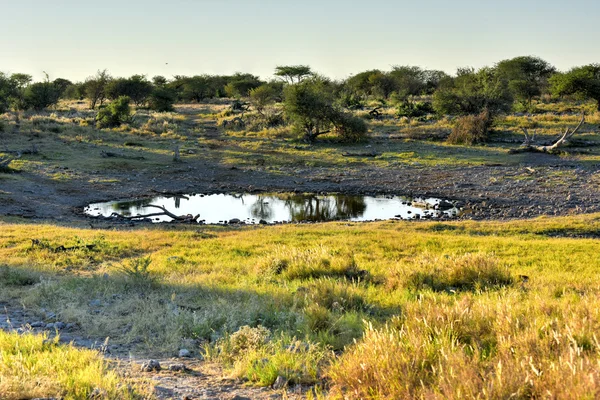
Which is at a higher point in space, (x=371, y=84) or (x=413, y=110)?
(x=371, y=84)

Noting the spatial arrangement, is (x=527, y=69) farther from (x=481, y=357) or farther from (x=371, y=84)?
(x=481, y=357)

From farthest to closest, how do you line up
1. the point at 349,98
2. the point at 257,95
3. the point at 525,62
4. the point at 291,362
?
the point at 525,62, the point at 349,98, the point at 257,95, the point at 291,362

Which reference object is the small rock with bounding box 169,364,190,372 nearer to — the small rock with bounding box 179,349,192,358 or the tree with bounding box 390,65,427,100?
the small rock with bounding box 179,349,192,358

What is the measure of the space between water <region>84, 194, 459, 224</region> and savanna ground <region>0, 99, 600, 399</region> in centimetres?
105

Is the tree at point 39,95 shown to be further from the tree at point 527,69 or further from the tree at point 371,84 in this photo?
the tree at point 527,69

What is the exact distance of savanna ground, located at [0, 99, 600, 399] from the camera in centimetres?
365

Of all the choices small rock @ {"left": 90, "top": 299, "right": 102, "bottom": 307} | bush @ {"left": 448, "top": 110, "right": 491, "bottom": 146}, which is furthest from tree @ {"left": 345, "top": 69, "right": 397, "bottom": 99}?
small rock @ {"left": 90, "top": 299, "right": 102, "bottom": 307}

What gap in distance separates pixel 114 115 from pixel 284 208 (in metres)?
25.1

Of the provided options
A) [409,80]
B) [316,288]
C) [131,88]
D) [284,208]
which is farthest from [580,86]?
[131,88]

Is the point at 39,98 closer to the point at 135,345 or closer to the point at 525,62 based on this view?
the point at 135,345

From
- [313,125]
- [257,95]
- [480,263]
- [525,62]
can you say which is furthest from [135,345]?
[525,62]

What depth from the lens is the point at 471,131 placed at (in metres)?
33.2

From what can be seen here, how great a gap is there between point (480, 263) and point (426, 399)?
18.6 feet

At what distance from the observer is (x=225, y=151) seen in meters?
32.7
